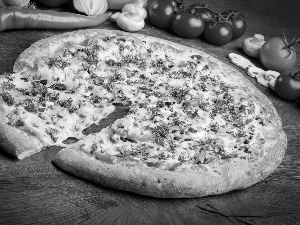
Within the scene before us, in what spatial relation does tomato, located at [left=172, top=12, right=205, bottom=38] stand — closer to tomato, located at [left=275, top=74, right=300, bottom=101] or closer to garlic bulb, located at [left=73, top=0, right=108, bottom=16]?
garlic bulb, located at [left=73, top=0, right=108, bottom=16]

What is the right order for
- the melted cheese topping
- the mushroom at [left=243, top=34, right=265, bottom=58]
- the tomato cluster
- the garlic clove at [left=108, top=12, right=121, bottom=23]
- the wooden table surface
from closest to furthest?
the wooden table surface, the melted cheese topping, the mushroom at [left=243, top=34, right=265, bottom=58], the tomato cluster, the garlic clove at [left=108, top=12, right=121, bottom=23]

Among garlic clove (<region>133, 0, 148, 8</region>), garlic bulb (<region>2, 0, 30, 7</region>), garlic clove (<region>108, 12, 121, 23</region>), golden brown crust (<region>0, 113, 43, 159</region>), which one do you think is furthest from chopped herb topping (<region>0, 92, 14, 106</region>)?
garlic clove (<region>133, 0, 148, 8</region>)

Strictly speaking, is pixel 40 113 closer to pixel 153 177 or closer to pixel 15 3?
pixel 153 177

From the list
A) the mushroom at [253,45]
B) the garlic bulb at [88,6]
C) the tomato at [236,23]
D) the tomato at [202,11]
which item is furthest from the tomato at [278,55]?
the garlic bulb at [88,6]

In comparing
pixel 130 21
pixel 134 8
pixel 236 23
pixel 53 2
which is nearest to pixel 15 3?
pixel 53 2

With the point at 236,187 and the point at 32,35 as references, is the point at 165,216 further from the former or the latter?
the point at 32,35
